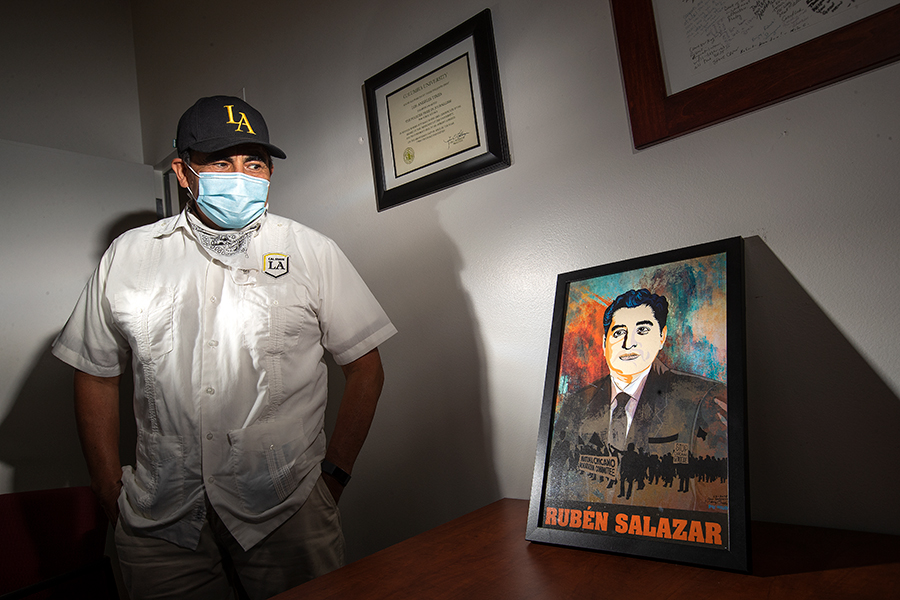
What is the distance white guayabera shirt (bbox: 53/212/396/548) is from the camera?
4.03 feet

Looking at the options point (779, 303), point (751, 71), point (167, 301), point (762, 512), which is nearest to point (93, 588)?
point (167, 301)

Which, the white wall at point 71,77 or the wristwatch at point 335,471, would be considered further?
the white wall at point 71,77

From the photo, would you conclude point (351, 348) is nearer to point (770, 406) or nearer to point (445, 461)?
point (445, 461)

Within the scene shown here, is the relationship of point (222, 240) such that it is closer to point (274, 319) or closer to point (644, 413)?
point (274, 319)

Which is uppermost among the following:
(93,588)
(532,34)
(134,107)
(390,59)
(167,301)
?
(134,107)

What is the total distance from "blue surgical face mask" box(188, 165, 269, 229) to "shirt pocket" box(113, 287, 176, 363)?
0.23 m

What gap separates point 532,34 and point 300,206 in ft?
3.45

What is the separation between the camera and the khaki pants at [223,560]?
47.4 inches

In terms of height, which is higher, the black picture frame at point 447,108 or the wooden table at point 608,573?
the black picture frame at point 447,108

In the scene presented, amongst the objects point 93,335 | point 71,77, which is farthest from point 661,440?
point 71,77

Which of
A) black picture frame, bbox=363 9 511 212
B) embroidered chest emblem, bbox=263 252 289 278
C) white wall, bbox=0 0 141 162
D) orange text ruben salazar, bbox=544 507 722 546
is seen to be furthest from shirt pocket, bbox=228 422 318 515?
white wall, bbox=0 0 141 162

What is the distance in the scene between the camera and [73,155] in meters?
2.18

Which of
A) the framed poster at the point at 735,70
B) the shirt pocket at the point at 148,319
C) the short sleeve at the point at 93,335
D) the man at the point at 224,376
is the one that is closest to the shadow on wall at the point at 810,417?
the framed poster at the point at 735,70

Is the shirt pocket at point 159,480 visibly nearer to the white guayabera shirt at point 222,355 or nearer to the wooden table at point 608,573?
the white guayabera shirt at point 222,355
